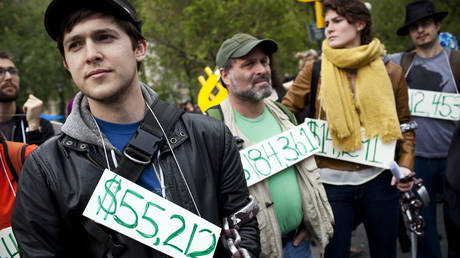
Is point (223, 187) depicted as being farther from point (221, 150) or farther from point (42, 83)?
point (42, 83)

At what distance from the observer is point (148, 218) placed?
1569 millimetres

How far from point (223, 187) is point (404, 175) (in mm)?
1758

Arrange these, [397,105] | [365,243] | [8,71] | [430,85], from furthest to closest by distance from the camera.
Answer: [365,243]
[430,85]
[8,71]
[397,105]

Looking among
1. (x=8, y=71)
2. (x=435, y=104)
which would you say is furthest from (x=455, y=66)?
(x=8, y=71)

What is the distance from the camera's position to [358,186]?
2980mm

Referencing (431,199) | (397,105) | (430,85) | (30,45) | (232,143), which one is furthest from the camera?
(30,45)

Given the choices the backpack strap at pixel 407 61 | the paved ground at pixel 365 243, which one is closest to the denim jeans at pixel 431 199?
the paved ground at pixel 365 243

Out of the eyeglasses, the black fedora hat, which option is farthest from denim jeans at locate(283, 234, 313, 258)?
the eyeglasses

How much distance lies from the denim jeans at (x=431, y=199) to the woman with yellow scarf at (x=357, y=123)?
3.12ft

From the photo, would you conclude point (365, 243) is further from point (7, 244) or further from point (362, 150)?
point (7, 244)

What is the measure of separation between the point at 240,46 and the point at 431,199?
2537 millimetres

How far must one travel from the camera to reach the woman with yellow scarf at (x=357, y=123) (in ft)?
9.73

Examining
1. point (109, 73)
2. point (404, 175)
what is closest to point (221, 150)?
point (109, 73)

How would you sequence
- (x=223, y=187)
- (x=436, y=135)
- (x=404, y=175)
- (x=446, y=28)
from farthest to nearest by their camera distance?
(x=446, y=28)
(x=436, y=135)
(x=404, y=175)
(x=223, y=187)
